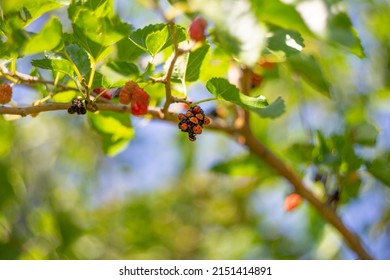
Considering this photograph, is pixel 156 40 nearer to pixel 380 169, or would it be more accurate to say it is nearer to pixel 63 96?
pixel 63 96

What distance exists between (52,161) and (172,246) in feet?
2.18

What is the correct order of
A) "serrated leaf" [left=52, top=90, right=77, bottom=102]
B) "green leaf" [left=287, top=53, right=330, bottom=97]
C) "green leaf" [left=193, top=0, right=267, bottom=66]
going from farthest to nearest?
"green leaf" [left=287, top=53, right=330, bottom=97], "serrated leaf" [left=52, top=90, right=77, bottom=102], "green leaf" [left=193, top=0, right=267, bottom=66]

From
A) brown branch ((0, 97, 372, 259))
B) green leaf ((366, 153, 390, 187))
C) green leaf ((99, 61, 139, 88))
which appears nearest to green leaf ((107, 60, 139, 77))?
green leaf ((99, 61, 139, 88))

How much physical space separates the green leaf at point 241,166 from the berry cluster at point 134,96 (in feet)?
2.16

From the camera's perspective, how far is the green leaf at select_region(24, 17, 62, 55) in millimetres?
732

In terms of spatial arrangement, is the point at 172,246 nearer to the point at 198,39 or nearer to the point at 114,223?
the point at 114,223

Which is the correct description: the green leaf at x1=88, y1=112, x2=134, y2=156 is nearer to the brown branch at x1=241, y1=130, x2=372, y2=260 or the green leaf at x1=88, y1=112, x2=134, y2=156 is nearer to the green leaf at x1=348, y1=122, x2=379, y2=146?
the brown branch at x1=241, y1=130, x2=372, y2=260

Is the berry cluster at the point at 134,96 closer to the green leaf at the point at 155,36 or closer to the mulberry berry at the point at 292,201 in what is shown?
the green leaf at the point at 155,36

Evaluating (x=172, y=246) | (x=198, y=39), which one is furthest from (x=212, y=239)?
(x=198, y=39)

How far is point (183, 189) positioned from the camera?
2.55 metres

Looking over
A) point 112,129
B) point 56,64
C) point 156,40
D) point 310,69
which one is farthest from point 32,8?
point 310,69

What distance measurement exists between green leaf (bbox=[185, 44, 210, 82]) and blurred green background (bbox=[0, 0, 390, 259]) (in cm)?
60

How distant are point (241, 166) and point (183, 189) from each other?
1.01 m

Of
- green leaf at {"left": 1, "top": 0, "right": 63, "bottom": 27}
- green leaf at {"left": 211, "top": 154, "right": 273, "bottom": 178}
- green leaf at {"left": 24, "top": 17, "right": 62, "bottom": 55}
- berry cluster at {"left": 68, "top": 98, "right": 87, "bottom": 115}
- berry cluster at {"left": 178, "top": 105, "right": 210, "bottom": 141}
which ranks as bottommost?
berry cluster at {"left": 178, "top": 105, "right": 210, "bottom": 141}
